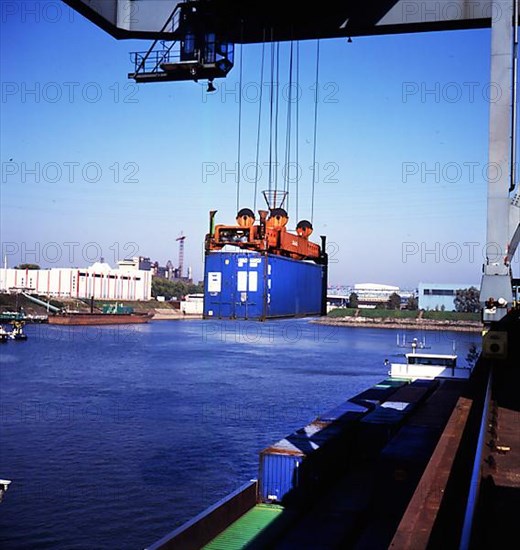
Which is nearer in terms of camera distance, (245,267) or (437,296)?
(245,267)

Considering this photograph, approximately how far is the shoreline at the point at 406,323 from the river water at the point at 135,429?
172ft

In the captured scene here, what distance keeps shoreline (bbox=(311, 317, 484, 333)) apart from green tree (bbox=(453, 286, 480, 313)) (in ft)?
11.4

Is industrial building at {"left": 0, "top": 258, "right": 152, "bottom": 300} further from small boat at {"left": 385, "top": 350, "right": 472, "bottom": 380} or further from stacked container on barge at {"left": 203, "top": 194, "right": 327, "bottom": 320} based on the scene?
A: stacked container on barge at {"left": 203, "top": 194, "right": 327, "bottom": 320}

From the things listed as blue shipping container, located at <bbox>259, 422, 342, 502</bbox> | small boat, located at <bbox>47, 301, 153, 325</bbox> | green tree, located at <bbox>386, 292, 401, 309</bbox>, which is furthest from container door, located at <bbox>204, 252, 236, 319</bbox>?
green tree, located at <bbox>386, 292, 401, 309</bbox>

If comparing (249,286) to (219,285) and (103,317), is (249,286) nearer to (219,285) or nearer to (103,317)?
(219,285)

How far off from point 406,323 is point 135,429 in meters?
84.5

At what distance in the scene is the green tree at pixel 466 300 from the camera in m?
101

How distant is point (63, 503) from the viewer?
15.3 metres

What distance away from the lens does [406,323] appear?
334 feet

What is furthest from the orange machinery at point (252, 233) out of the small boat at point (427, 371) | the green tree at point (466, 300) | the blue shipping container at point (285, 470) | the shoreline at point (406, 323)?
the green tree at point (466, 300)

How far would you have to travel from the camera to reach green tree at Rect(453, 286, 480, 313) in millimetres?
100938

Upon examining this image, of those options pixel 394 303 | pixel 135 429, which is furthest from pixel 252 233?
pixel 394 303

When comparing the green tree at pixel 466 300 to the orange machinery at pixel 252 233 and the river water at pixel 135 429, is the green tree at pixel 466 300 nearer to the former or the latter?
the river water at pixel 135 429

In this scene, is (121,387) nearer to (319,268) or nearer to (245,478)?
(245,478)
